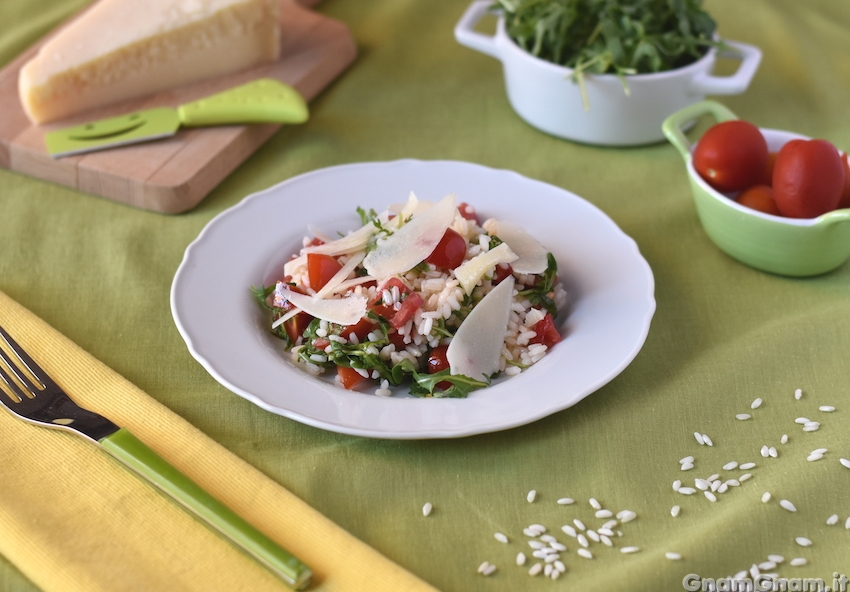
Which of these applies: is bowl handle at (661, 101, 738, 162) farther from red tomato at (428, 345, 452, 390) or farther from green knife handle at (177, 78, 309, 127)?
green knife handle at (177, 78, 309, 127)

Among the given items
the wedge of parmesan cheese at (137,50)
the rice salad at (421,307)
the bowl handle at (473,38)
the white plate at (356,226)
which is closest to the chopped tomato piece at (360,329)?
the rice salad at (421,307)

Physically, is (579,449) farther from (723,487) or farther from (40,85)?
(40,85)

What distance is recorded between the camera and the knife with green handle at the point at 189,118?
237 centimetres

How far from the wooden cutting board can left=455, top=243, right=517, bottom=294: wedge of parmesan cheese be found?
3.12ft

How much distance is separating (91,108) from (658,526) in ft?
6.93

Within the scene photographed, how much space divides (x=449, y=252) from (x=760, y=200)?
78 cm

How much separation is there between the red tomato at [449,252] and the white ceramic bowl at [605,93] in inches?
33.3

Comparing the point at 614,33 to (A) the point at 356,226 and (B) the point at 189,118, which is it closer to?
(A) the point at 356,226

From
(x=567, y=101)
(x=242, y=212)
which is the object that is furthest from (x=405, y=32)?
(x=242, y=212)

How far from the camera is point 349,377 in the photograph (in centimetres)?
161

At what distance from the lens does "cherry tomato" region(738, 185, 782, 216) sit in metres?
1.92

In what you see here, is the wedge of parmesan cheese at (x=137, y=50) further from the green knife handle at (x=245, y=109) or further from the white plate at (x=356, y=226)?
the white plate at (x=356, y=226)

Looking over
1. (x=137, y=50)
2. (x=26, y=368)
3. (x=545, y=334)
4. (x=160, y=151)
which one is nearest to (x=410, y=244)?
(x=545, y=334)

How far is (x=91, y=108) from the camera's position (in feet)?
8.51
